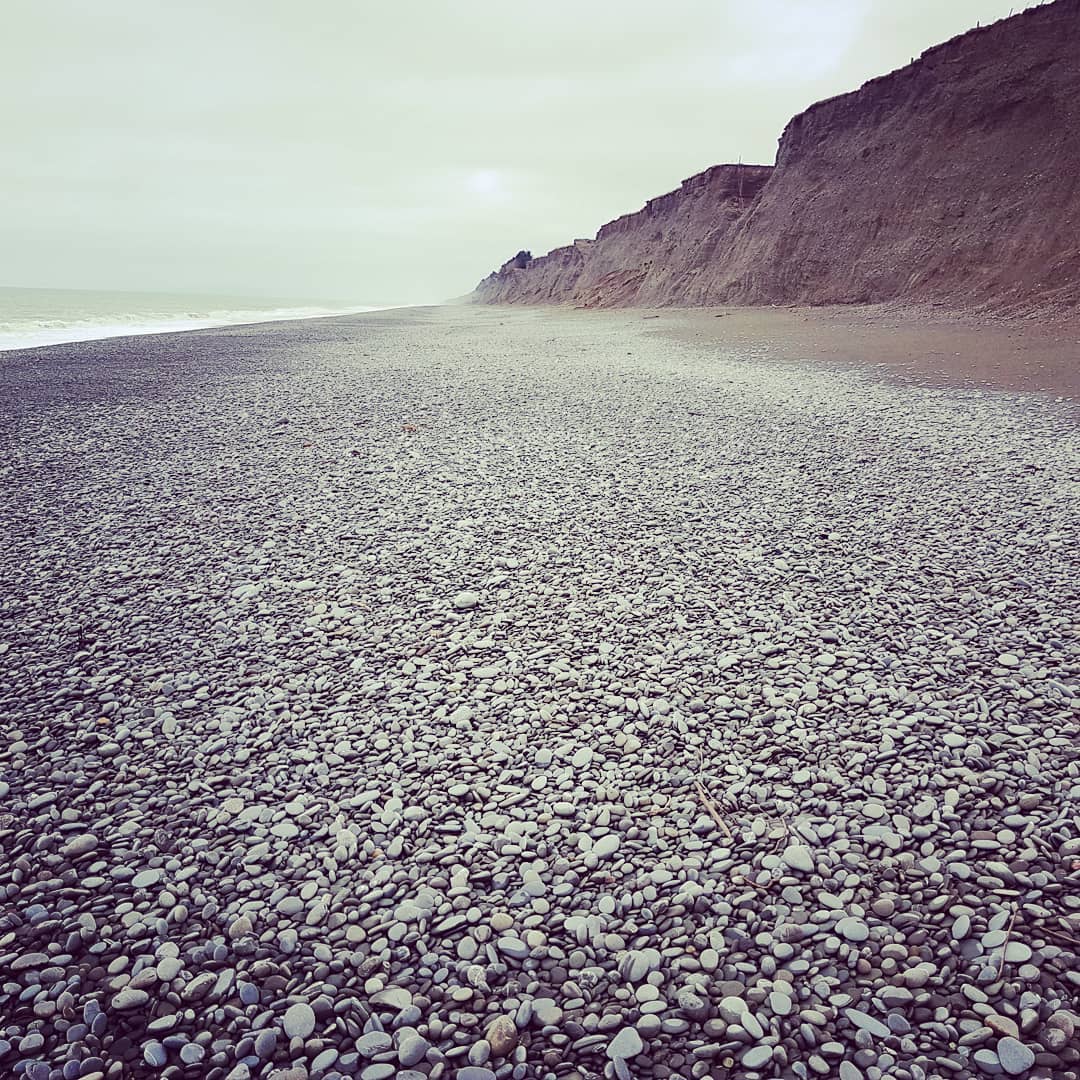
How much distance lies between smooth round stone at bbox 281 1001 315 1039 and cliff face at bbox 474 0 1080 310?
88.1 feet

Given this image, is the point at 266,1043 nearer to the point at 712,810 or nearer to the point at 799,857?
the point at 712,810

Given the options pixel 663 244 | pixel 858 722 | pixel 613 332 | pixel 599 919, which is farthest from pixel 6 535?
pixel 663 244

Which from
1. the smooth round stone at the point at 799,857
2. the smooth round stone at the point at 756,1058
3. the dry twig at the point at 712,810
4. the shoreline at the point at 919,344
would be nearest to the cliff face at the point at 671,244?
the shoreline at the point at 919,344

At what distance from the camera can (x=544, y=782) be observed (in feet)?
10.2

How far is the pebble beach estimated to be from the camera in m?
2.09

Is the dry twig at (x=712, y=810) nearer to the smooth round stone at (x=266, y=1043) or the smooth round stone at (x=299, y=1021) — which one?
the smooth round stone at (x=299, y=1021)

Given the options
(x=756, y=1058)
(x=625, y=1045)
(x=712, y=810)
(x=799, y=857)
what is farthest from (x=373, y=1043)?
(x=799, y=857)

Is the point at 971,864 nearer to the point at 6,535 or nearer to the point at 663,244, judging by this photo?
the point at 6,535

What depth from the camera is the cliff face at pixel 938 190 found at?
23.4 meters

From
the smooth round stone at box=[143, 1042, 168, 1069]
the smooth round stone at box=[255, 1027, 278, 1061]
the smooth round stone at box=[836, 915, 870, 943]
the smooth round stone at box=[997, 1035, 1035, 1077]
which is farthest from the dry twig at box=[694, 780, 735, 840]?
the smooth round stone at box=[143, 1042, 168, 1069]

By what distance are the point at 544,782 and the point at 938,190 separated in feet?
115

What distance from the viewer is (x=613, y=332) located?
28984 millimetres

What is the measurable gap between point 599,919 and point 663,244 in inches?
2348

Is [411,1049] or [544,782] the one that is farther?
[544,782]
